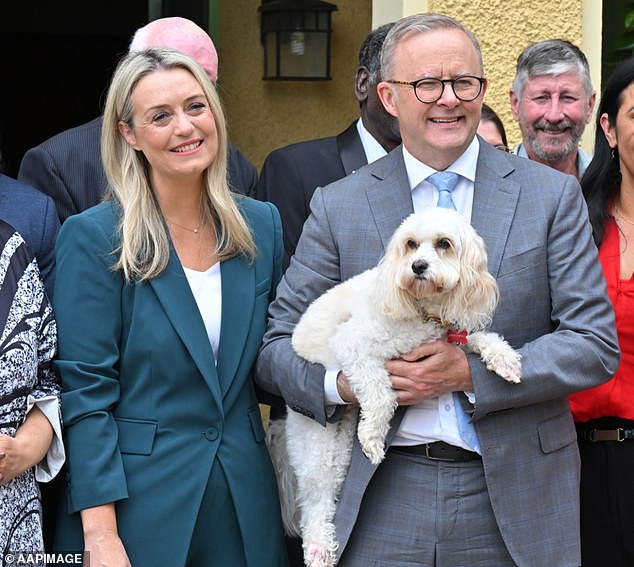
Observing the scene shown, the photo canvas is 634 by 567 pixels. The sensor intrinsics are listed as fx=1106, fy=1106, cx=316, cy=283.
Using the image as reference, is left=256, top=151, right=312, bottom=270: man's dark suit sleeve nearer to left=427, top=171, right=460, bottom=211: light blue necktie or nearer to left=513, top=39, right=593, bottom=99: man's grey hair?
left=427, top=171, right=460, bottom=211: light blue necktie

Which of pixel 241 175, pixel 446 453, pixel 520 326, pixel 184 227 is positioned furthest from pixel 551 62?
pixel 446 453

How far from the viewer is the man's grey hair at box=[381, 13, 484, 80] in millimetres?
3412

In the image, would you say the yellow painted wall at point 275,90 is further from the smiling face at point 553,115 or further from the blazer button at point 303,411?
the blazer button at point 303,411

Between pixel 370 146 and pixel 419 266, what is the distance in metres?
1.89

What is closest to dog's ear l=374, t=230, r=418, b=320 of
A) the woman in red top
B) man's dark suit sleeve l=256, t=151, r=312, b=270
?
the woman in red top

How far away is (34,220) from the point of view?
364 cm

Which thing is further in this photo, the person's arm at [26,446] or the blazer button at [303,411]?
the blazer button at [303,411]

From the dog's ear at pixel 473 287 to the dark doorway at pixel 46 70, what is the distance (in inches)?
233

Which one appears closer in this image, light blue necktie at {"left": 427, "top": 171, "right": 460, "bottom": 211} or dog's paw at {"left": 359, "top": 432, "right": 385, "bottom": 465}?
dog's paw at {"left": 359, "top": 432, "right": 385, "bottom": 465}

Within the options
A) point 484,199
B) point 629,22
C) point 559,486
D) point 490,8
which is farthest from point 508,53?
point 559,486

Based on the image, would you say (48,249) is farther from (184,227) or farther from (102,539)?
(102,539)

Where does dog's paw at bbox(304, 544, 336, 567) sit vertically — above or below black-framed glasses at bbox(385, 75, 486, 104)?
below

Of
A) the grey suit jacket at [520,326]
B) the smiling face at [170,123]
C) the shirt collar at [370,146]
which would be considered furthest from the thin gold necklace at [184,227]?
the shirt collar at [370,146]

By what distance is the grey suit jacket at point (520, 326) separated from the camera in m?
3.15
